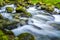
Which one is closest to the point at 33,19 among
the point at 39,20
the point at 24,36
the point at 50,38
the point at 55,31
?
the point at 39,20

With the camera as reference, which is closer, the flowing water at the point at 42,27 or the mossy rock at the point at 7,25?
the flowing water at the point at 42,27

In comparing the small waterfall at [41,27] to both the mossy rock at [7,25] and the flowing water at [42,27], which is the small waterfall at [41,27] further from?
the mossy rock at [7,25]

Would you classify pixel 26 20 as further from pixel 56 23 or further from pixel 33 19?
pixel 56 23

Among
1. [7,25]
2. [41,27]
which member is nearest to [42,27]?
[41,27]

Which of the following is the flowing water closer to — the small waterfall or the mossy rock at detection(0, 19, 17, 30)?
the small waterfall

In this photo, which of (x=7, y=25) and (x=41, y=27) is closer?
(x=7, y=25)

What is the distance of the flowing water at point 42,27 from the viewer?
14695mm

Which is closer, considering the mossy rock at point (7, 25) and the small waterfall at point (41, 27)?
the small waterfall at point (41, 27)

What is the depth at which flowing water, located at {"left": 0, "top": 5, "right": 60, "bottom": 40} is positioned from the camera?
48.2ft

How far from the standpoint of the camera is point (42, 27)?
16797 mm

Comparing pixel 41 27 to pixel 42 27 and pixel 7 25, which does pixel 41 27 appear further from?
pixel 7 25

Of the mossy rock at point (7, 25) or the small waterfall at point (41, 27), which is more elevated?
the mossy rock at point (7, 25)

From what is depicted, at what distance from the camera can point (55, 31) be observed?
51.6 feet

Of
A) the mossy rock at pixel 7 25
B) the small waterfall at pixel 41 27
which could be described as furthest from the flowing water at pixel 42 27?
the mossy rock at pixel 7 25
